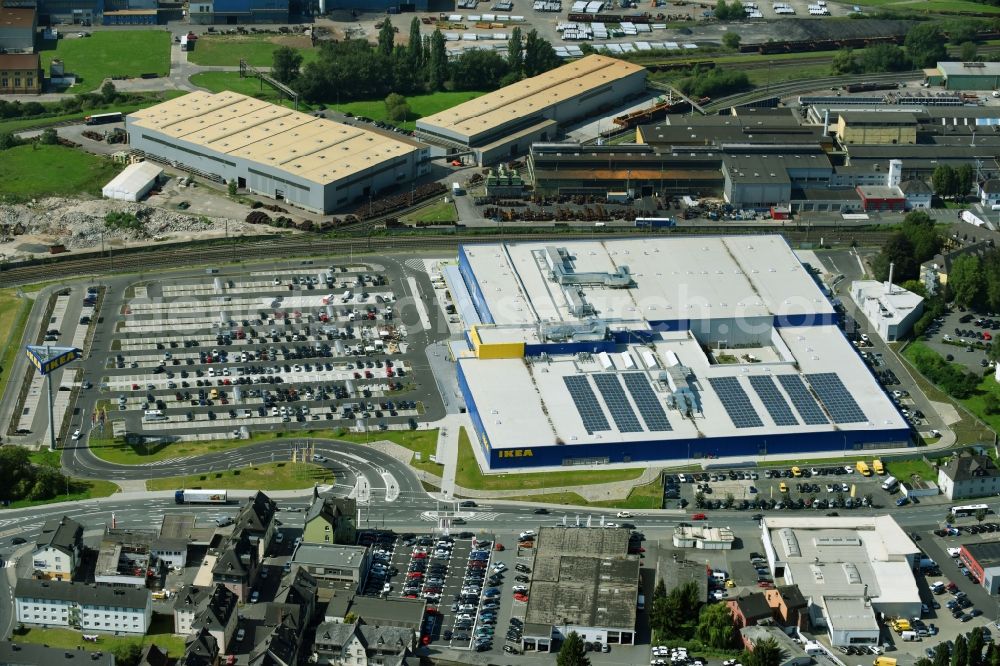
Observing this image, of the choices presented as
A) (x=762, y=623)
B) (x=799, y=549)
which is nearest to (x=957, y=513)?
(x=799, y=549)

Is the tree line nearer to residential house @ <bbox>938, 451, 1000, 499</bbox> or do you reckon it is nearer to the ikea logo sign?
the ikea logo sign

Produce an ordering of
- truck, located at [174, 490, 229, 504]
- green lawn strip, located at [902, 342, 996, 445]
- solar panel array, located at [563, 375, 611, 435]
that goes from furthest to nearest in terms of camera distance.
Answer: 1. green lawn strip, located at [902, 342, 996, 445]
2. solar panel array, located at [563, 375, 611, 435]
3. truck, located at [174, 490, 229, 504]

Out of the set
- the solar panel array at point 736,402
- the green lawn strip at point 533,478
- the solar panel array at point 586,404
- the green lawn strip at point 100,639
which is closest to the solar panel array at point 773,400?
the solar panel array at point 736,402

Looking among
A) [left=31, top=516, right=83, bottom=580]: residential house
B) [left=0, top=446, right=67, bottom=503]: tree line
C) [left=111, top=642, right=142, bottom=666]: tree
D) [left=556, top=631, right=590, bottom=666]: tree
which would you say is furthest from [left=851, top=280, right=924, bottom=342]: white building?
[left=111, top=642, right=142, bottom=666]: tree

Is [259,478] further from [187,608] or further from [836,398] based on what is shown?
[836,398]

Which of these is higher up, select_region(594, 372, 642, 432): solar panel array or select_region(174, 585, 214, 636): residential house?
select_region(594, 372, 642, 432): solar panel array

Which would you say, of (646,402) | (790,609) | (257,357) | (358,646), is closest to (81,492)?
(257,357)
